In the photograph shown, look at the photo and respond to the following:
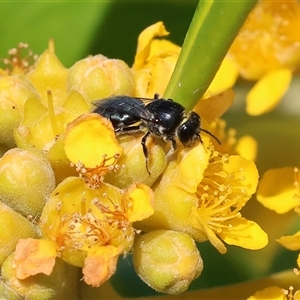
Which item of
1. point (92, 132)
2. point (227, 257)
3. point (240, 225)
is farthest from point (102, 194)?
point (227, 257)

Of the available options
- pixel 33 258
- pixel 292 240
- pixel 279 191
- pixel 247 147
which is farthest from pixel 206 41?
pixel 247 147

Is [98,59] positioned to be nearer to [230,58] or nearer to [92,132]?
[92,132]

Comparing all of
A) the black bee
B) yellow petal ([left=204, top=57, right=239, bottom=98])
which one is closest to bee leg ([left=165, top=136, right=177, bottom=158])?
the black bee

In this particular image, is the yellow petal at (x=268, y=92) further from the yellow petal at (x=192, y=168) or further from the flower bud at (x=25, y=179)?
the flower bud at (x=25, y=179)

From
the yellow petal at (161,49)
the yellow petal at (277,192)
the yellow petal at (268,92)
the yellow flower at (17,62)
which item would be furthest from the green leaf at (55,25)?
the yellow petal at (277,192)

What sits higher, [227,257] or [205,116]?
[205,116]

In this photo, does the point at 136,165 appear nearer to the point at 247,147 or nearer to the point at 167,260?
the point at 167,260

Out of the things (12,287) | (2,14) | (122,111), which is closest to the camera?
(12,287)

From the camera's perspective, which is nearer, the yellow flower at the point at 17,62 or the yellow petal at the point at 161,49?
the yellow petal at the point at 161,49
